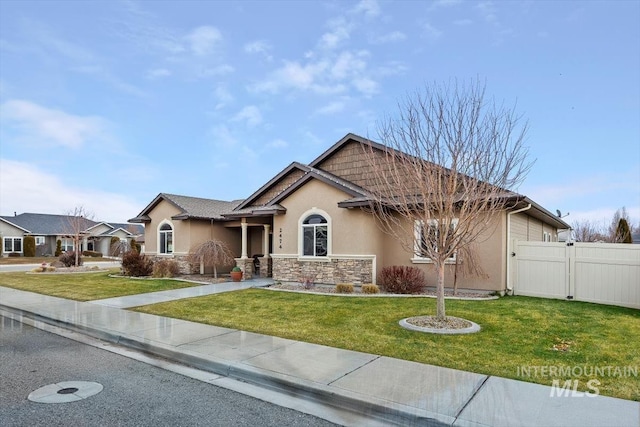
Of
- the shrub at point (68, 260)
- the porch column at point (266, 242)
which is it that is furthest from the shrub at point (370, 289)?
the shrub at point (68, 260)

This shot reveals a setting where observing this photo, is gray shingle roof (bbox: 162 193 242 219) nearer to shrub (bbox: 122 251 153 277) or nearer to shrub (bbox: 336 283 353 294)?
shrub (bbox: 122 251 153 277)

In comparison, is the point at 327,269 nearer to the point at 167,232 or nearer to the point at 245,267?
the point at 245,267

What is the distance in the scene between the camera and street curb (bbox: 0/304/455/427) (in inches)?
163

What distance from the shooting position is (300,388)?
4.95 meters

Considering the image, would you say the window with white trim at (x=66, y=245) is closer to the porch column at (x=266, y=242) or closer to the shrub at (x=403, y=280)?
the porch column at (x=266, y=242)

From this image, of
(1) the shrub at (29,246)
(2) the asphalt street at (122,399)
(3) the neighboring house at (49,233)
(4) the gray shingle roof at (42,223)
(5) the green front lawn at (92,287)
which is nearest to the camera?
(2) the asphalt street at (122,399)

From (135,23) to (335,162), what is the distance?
30.1ft

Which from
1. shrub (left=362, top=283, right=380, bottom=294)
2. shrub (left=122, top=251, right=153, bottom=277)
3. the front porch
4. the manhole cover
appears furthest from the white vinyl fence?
shrub (left=122, top=251, right=153, bottom=277)

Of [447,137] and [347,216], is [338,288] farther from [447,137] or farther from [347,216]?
[447,137]

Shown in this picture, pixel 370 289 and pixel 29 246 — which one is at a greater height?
pixel 370 289

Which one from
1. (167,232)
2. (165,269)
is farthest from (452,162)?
(167,232)

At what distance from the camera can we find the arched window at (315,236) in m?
15.2

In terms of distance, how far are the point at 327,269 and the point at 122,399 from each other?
1053 cm

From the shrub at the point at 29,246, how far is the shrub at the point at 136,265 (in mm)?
31015
